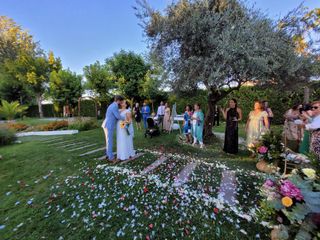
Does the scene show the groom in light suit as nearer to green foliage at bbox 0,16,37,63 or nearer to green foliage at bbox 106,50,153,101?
green foliage at bbox 106,50,153,101

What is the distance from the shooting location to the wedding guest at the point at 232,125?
5246 millimetres

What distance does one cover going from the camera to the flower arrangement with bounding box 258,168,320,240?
130cm

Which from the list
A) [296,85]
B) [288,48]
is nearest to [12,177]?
[288,48]

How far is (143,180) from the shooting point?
11.5 ft

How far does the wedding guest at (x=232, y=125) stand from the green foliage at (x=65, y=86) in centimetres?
1543

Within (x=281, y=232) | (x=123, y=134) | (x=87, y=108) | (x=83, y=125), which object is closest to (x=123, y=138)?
(x=123, y=134)

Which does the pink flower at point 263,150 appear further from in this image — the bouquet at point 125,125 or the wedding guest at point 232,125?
the bouquet at point 125,125

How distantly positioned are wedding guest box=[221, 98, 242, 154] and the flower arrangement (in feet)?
12.3

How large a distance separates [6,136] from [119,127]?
6435mm

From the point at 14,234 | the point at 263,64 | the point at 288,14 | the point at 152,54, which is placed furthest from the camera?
the point at 152,54

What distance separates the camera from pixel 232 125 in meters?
5.32

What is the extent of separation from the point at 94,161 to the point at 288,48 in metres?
6.59

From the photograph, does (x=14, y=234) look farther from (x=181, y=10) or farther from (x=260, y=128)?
(x=181, y=10)

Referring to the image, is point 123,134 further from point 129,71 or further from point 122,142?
point 129,71
